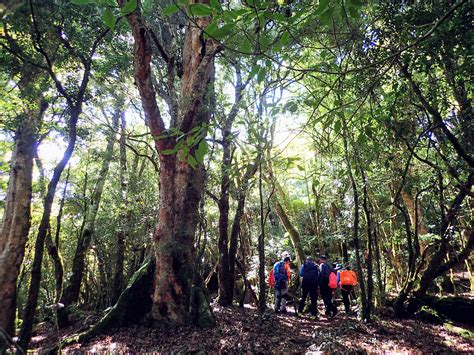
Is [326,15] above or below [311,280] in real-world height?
above

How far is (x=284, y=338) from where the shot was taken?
695 cm

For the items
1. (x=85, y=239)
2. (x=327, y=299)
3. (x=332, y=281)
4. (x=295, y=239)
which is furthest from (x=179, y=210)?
(x=295, y=239)

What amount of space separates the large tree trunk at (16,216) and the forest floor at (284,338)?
1663mm

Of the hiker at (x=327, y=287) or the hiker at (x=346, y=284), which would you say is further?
the hiker at (x=327, y=287)

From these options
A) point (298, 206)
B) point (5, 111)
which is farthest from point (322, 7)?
point (298, 206)

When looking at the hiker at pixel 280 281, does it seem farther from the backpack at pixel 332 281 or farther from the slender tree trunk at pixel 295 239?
the slender tree trunk at pixel 295 239

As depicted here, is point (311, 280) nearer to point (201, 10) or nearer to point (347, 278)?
point (347, 278)

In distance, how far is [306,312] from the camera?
11.8 meters

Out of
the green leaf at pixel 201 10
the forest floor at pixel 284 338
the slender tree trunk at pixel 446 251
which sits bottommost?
the forest floor at pixel 284 338

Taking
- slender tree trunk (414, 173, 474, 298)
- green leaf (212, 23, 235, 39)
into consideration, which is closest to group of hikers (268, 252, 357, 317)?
slender tree trunk (414, 173, 474, 298)

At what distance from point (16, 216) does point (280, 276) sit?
8996mm

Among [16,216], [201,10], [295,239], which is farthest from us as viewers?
[295,239]

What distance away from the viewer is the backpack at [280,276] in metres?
11.4

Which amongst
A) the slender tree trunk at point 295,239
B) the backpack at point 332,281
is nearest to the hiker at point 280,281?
the backpack at point 332,281
